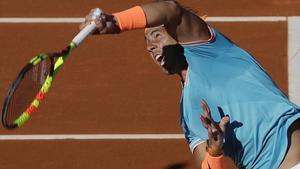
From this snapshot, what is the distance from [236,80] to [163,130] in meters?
3.30

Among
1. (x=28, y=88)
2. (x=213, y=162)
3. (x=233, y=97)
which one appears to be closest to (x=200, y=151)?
(x=213, y=162)

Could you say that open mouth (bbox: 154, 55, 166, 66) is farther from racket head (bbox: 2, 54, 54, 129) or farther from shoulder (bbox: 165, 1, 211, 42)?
racket head (bbox: 2, 54, 54, 129)

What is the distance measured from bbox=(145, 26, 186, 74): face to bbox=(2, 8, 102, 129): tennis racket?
50 cm

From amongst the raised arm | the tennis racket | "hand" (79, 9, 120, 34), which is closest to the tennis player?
the raised arm

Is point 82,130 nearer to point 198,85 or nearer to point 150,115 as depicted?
point 150,115

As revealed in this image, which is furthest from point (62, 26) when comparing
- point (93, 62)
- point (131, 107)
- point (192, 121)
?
point (192, 121)

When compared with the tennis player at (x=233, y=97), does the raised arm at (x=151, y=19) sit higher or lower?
higher

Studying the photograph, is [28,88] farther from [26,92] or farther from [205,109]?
[205,109]

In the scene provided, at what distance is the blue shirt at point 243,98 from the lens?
5422 mm

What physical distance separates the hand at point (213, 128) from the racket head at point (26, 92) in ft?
2.58

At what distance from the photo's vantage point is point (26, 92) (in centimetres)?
543

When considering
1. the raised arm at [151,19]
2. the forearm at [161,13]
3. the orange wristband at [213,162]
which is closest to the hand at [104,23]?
the raised arm at [151,19]

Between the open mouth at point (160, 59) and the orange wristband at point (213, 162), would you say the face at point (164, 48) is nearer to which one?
the open mouth at point (160, 59)

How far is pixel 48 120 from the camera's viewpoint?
8.83 metres
